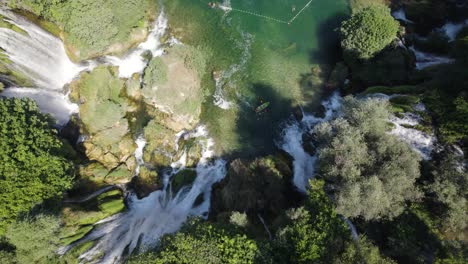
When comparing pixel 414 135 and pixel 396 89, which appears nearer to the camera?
pixel 414 135

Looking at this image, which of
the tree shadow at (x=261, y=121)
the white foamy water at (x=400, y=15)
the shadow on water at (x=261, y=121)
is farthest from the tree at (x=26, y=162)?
the white foamy water at (x=400, y=15)

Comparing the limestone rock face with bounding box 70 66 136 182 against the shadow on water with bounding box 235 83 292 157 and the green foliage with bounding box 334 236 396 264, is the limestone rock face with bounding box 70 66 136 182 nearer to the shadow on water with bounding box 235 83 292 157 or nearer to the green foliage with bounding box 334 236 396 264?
the shadow on water with bounding box 235 83 292 157

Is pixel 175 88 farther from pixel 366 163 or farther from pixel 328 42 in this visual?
pixel 366 163

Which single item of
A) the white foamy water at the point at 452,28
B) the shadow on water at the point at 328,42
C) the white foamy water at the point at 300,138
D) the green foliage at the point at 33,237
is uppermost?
the white foamy water at the point at 452,28

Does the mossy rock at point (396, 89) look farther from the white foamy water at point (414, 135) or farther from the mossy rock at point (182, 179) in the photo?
the mossy rock at point (182, 179)

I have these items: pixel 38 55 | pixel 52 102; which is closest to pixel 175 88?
pixel 52 102

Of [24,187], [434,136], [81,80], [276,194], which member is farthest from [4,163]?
[434,136]

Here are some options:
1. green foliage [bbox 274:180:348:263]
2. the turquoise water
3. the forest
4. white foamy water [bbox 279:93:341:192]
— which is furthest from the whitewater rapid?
green foliage [bbox 274:180:348:263]

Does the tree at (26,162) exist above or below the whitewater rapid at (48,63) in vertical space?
below

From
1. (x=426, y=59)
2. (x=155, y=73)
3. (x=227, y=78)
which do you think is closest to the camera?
(x=155, y=73)
